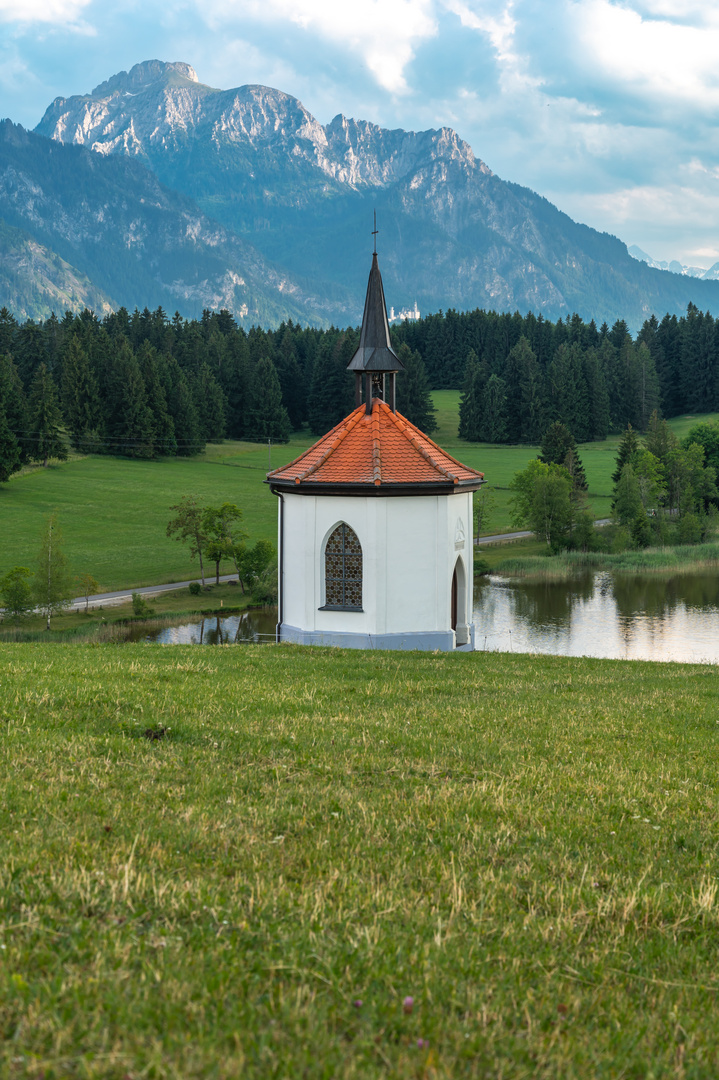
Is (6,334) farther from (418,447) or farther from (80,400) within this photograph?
(418,447)

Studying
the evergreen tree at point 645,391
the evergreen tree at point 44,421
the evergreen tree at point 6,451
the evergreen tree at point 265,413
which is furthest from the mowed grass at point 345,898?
the evergreen tree at point 645,391

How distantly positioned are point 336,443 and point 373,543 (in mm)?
3672

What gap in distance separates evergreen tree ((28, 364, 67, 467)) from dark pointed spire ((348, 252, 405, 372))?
79861 mm

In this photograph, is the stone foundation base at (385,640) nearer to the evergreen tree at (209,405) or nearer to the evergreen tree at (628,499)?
the evergreen tree at (628,499)

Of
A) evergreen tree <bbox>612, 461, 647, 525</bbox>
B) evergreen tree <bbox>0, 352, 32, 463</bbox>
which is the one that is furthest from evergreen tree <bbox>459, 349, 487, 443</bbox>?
evergreen tree <bbox>0, 352, 32, 463</bbox>

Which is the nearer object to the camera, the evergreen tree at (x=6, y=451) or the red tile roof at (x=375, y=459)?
the red tile roof at (x=375, y=459)

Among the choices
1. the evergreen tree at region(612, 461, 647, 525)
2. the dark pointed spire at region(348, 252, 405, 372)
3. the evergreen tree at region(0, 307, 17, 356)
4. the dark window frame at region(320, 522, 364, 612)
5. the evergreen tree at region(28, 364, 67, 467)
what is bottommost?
the dark window frame at region(320, 522, 364, 612)

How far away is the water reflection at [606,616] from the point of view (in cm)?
4650

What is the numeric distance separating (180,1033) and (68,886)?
6.05ft

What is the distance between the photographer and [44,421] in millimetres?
103562

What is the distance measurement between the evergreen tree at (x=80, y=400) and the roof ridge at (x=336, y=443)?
309ft

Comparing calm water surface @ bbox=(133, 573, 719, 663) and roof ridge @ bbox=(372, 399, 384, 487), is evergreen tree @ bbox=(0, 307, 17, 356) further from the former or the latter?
roof ridge @ bbox=(372, 399, 384, 487)

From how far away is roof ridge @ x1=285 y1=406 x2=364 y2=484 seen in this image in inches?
1125

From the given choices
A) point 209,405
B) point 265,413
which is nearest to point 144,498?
point 209,405
